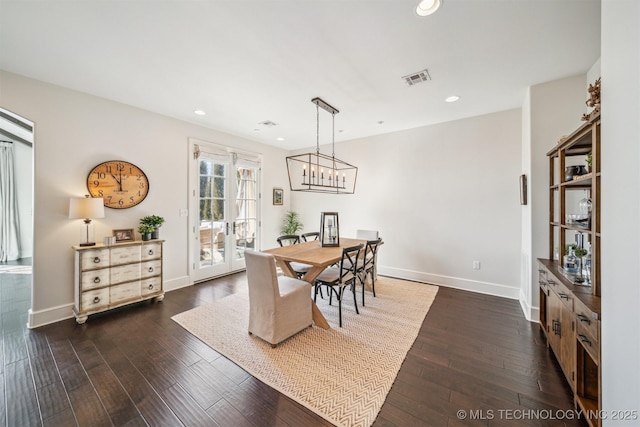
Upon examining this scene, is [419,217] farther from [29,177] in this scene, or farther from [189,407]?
[29,177]

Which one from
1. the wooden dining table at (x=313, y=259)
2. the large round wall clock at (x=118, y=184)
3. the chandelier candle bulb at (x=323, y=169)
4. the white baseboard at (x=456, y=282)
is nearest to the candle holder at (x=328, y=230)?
the wooden dining table at (x=313, y=259)

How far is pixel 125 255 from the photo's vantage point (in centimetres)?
313

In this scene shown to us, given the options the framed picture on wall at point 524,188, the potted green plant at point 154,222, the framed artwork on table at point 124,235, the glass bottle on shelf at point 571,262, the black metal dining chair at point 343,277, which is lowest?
the black metal dining chair at point 343,277

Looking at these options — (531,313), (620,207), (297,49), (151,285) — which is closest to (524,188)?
(531,313)

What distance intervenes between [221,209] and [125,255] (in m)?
1.80

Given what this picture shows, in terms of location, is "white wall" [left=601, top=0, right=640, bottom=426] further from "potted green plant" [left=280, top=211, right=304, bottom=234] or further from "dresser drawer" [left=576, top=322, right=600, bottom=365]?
"potted green plant" [left=280, top=211, right=304, bottom=234]

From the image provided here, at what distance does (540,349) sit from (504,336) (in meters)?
0.29

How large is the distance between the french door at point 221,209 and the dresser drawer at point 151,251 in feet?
2.36

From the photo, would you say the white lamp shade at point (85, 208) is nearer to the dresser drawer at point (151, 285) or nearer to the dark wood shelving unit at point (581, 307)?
the dresser drawer at point (151, 285)

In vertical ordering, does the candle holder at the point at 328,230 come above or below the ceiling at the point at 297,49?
below

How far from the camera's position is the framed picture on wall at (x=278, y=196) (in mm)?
5760

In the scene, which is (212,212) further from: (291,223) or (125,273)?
(291,223)

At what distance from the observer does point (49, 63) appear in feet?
7.81

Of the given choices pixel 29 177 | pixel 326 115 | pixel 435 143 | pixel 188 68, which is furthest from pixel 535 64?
pixel 29 177
